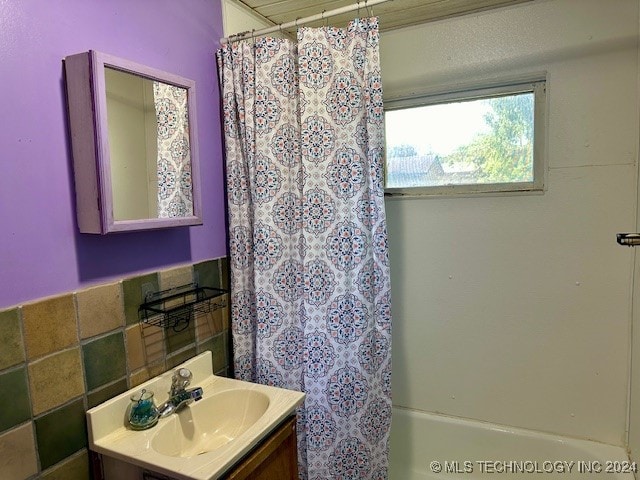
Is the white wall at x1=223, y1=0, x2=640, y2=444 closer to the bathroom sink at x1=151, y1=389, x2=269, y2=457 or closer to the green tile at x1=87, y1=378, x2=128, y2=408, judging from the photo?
the bathroom sink at x1=151, y1=389, x2=269, y2=457

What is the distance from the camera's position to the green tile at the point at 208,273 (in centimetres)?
164

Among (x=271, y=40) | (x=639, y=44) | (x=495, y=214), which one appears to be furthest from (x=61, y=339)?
(x=639, y=44)

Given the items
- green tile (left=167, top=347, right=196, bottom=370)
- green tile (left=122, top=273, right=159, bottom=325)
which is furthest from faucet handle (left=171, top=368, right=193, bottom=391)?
green tile (left=122, top=273, right=159, bottom=325)

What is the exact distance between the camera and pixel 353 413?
167 centimetres

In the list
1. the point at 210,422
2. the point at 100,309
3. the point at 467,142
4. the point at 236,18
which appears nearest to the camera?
the point at 100,309

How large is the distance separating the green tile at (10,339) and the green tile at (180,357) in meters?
0.52

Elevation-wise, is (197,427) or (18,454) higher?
(18,454)

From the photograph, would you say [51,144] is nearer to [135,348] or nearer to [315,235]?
[135,348]

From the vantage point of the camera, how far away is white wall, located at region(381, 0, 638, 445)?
5.66 ft

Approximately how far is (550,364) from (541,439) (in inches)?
13.9

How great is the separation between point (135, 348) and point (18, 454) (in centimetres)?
40

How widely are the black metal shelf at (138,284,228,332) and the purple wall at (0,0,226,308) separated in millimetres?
118

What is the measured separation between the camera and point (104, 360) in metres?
1.26

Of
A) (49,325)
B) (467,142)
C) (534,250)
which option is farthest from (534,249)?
(49,325)
